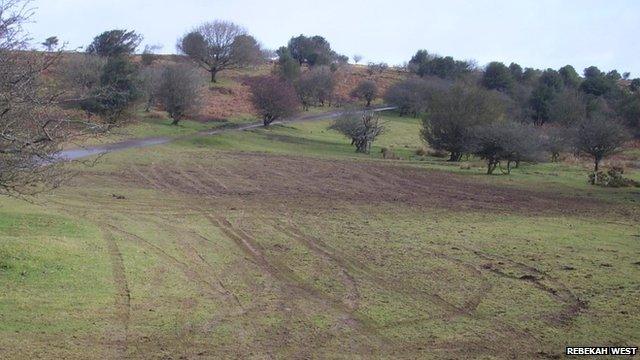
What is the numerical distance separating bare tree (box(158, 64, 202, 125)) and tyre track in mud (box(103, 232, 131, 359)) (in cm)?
4062

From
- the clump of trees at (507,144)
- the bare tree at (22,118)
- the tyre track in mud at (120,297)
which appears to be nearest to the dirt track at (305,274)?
the tyre track in mud at (120,297)

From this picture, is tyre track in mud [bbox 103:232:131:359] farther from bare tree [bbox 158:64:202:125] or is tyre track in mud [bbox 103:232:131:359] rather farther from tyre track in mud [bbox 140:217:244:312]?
bare tree [bbox 158:64:202:125]

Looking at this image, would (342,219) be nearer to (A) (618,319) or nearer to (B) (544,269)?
(B) (544,269)

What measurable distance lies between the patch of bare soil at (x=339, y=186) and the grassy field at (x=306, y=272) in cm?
24

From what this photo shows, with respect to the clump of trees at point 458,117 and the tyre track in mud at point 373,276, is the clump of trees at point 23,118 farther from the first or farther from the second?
the clump of trees at point 458,117

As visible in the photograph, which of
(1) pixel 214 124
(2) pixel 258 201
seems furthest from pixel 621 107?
(2) pixel 258 201

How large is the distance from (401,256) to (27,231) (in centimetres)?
891

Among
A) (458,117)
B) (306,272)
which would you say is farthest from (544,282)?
(458,117)

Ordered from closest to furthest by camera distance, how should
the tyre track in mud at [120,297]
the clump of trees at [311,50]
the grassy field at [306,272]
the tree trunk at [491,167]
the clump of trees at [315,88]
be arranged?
the tyre track in mud at [120,297], the grassy field at [306,272], the tree trunk at [491,167], the clump of trees at [315,88], the clump of trees at [311,50]

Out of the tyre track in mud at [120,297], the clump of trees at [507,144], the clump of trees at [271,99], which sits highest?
the clump of trees at [271,99]

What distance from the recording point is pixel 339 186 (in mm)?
29078

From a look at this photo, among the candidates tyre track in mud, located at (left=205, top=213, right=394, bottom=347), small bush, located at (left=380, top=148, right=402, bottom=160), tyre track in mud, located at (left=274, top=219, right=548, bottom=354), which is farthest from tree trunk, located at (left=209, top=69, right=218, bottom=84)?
tyre track in mud, located at (left=274, top=219, right=548, bottom=354)

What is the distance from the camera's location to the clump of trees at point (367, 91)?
94.2 m

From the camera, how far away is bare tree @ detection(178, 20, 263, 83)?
304ft
